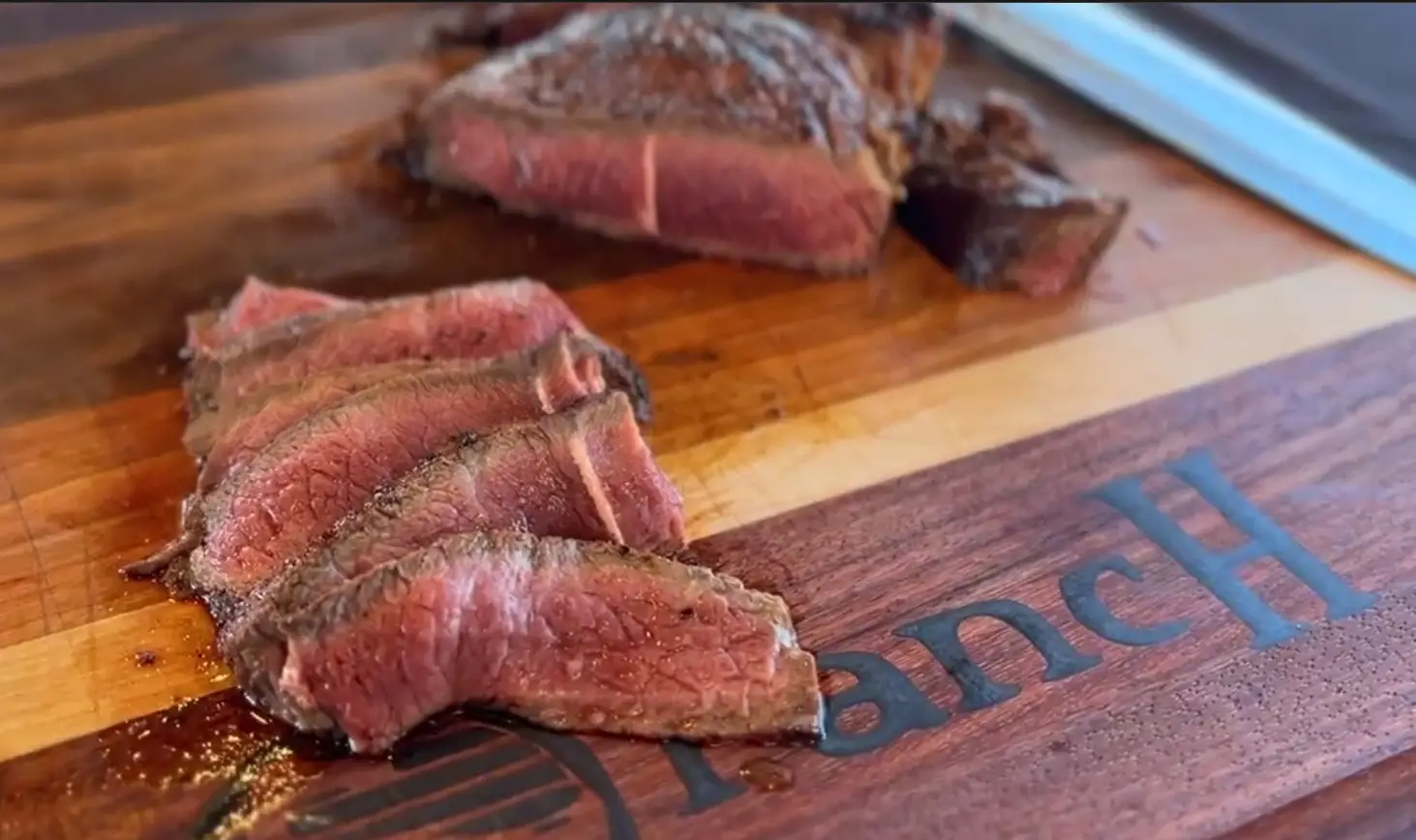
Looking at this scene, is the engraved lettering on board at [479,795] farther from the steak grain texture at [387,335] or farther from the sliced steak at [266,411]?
the steak grain texture at [387,335]

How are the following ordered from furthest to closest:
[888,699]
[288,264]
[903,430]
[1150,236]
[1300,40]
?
[1300,40], [1150,236], [288,264], [903,430], [888,699]

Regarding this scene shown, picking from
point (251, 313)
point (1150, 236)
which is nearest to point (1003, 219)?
point (1150, 236)

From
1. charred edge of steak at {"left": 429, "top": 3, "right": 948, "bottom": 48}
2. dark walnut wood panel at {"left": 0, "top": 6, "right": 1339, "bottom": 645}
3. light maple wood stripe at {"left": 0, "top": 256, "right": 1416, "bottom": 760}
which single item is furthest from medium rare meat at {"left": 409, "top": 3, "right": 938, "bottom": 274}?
light maple wood stripe at {"left": 0, "top": 256, "right": 1416, "bottom": 760}

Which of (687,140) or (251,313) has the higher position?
(687,140)

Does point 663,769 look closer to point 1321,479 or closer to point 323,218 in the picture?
point 1321,479

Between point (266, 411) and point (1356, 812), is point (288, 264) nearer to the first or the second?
point (266, 411)
